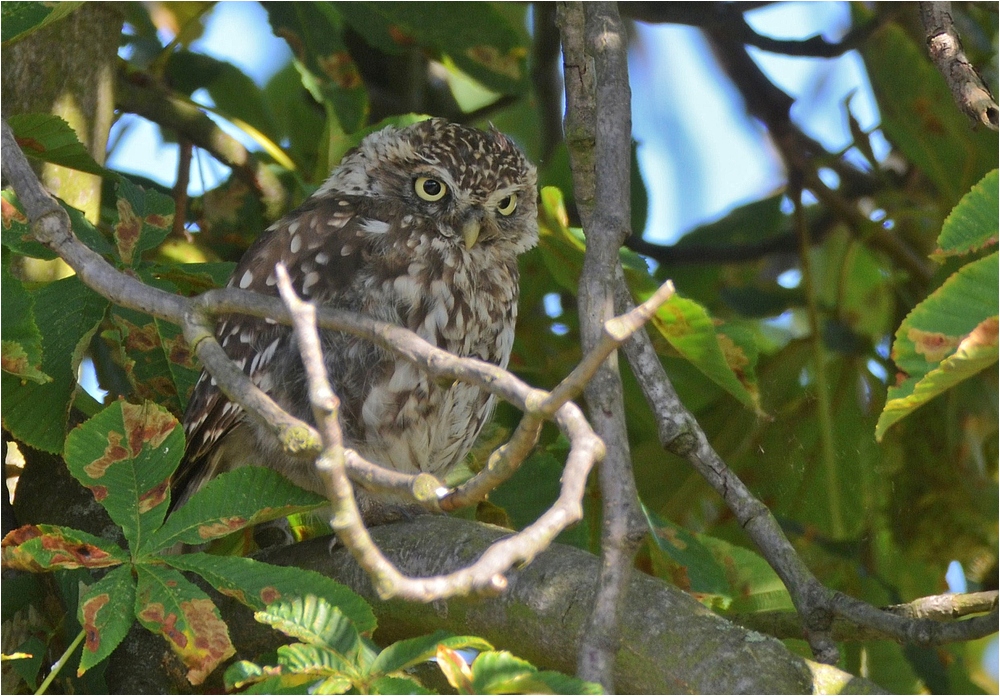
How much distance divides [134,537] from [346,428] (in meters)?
0.77

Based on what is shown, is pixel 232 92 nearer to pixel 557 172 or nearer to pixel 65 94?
pixel 65 94

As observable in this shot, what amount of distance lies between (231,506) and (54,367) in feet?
2.12

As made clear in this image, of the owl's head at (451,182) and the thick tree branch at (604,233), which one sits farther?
the owl's head at (451,182)

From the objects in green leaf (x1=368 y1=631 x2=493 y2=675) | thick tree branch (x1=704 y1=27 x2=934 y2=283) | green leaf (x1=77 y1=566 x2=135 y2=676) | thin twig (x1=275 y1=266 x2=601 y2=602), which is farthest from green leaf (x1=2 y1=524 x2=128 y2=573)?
thick tree branch (x1=704 y1=27 x2=934 y2=283)

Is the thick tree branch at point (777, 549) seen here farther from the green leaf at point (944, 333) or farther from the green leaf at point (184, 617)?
the green leaf at point (184, 617)

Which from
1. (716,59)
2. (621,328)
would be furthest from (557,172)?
(621,328)

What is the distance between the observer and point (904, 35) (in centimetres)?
309

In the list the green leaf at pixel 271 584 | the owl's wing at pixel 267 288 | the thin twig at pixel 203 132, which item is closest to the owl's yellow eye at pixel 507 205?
the owl's wing at pixel 267 288

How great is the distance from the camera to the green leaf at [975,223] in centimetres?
140

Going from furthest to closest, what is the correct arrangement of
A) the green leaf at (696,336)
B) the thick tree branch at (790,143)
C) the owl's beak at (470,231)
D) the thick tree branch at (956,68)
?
the thick tree branch at (790,143) → the owl's beak at (470,231) → the green leaf at (696,336) → the thick tree branch at (956,68)

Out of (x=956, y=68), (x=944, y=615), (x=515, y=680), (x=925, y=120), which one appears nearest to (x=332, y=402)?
(x=515, y=680)

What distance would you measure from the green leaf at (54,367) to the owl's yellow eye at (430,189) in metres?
0.81

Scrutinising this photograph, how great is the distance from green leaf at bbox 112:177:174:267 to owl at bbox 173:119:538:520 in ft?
0.78

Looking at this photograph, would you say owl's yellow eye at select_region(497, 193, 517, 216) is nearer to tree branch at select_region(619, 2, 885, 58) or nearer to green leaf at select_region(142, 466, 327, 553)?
tree branch at select_region(619, 2, 885, 58)
